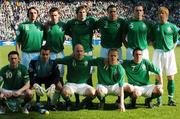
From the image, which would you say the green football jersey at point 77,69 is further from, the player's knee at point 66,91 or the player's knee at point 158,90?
the player's knee at point 158,90

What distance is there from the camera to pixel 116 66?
360 inches

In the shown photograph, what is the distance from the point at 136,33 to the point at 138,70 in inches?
34.2

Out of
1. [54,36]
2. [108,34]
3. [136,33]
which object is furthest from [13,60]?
[136,33]

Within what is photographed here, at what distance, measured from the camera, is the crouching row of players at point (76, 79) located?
884cm

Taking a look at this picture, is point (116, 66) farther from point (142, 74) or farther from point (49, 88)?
point (49, 88)

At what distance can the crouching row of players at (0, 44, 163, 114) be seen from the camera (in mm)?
8836

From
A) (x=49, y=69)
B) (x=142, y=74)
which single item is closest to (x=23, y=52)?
(x=49, y=69)

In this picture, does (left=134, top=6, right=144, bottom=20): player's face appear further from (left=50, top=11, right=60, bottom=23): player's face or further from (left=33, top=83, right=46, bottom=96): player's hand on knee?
(left=33, top=83, right=46, bottom=96): player's hand on knee

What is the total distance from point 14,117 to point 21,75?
2.81 ft

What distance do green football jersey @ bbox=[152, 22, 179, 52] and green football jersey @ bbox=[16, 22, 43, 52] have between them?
8.04ft

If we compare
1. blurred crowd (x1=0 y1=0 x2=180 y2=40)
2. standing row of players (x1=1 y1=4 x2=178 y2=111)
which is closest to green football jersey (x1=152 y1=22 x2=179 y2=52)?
standing row of players (x1=1 y1=4 x2=178 y2=111)

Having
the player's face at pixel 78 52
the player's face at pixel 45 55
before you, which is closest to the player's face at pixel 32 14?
the player's face at pixel 45 55

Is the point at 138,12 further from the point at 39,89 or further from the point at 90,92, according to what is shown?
the point at 39,89

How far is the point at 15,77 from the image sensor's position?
8.82 m
